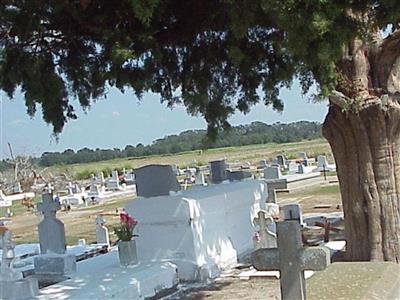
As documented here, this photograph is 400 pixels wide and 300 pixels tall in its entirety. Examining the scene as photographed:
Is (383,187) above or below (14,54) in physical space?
below

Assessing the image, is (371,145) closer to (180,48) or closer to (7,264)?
(180,48)

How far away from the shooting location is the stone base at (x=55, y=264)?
9875 mm

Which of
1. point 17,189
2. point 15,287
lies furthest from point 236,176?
point 17,189

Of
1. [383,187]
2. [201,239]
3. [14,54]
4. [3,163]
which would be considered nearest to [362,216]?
[383,187]

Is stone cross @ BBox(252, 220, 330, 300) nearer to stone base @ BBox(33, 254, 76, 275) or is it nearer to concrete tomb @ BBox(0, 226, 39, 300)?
concrete tomb @ BBox(0, 226, 39, 300)

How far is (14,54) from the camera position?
6.10m

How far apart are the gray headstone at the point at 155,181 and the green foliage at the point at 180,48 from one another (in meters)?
1.80

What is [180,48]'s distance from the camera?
21.9 ft

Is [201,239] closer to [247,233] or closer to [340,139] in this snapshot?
[247,233]

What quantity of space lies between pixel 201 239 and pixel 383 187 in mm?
2984

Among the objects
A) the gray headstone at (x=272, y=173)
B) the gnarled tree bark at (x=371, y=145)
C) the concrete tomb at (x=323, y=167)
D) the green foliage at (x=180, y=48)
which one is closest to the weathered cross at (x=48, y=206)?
the green foliage at (x=180, y=48)

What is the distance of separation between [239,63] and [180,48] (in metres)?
1.56

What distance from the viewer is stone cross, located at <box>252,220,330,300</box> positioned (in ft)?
10.4

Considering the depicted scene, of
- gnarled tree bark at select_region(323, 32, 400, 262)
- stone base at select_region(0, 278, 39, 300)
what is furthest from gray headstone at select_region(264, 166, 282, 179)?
stone base at select_region(0, 278, 39, 300)
